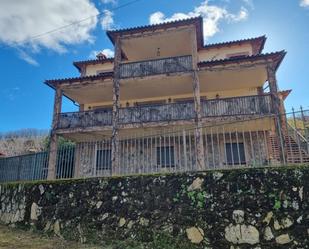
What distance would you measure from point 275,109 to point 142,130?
7234 mm

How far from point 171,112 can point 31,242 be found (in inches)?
422

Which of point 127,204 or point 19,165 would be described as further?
point 19,165

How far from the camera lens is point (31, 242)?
16.0ft

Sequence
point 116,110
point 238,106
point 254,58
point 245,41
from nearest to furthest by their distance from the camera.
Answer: point 238,106
point 254,58
point 116,110
point 245,41

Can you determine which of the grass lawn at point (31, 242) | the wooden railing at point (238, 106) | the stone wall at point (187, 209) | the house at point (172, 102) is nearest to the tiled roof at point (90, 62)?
the house at point (172, 102)

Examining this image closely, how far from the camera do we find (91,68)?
66.9 feet

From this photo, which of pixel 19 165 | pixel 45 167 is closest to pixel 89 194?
pixel 45 167

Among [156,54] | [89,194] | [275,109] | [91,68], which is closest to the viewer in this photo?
[89,194]

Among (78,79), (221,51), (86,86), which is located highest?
(221,51)

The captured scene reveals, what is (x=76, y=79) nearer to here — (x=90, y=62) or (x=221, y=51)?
(x=90, y=62)

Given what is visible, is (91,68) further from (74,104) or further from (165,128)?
(165,128)

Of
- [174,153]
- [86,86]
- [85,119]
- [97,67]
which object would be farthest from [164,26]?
[174,153]

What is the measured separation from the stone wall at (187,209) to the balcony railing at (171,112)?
376 inches

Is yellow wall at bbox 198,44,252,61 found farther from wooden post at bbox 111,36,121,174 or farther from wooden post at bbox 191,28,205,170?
wooden post at bbox 111,36,121,174
